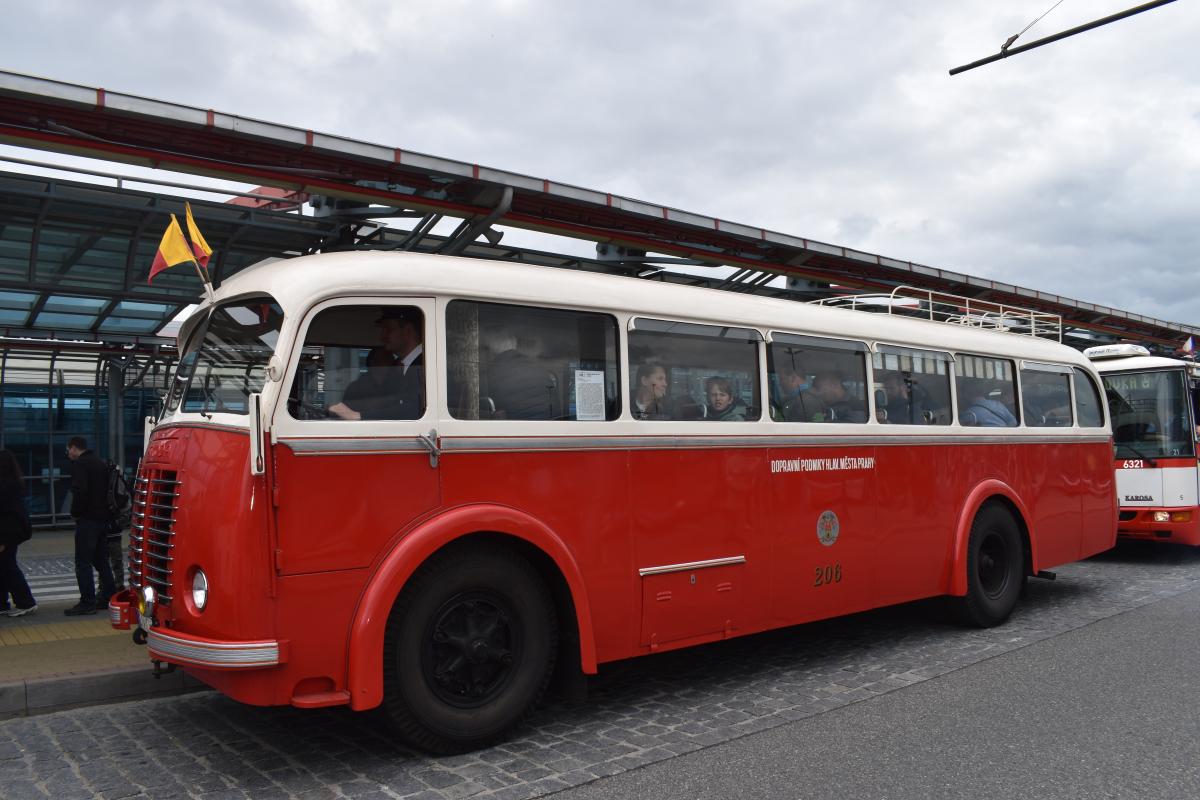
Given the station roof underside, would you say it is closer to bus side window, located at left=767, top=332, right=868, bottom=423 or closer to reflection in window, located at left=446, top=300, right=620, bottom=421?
bus side window, located at left=767, top=332, right=868, bottom=423

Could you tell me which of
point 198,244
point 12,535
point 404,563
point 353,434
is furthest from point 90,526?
point 404,563

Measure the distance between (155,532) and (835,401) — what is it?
447 centimetres

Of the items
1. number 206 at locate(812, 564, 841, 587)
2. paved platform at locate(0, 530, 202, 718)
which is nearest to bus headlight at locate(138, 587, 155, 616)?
paved platform at locate(0, 530, 202, 718)

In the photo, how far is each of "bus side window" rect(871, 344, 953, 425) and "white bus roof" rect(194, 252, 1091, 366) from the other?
0.19m

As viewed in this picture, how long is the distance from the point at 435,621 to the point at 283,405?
1.29m

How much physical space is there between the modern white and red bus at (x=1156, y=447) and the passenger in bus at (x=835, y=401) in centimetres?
706

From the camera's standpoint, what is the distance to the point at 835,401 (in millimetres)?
6719

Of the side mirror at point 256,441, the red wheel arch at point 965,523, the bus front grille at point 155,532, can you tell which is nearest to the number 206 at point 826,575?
the red wheel arch at point 965,523

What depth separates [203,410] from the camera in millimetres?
4777

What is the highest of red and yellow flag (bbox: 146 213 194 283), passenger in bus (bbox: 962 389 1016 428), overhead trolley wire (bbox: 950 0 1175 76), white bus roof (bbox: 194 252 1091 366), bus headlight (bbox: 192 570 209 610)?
overhead trolley wire (bbox: 950 0 1175 76)

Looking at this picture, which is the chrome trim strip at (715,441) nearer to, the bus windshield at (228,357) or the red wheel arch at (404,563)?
the red wheel arch at (404,563)

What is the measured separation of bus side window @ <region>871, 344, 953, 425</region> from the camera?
7148mm

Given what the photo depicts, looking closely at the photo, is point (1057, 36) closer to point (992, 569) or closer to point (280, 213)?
point (992, 569)

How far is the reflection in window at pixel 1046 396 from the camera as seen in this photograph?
337 inches
